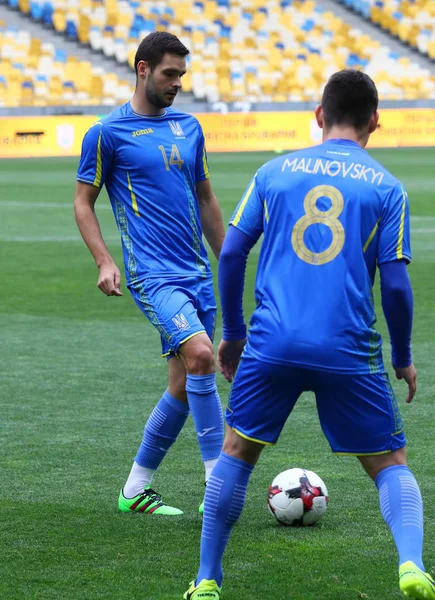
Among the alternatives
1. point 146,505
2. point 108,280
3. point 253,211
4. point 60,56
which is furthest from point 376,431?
point 60,56

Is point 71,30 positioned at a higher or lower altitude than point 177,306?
lower

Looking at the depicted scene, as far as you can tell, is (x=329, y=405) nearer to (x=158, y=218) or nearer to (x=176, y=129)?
(x=158, y=218)

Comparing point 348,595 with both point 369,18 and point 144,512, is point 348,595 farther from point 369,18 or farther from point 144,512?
point 369,18

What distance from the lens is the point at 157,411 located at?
4.92 metres

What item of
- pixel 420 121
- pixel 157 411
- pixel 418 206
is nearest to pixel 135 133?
pixel 157 411

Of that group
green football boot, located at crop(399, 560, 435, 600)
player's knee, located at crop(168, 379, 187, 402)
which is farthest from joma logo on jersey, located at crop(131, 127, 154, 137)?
green football boot, located at crop(399, 560, 435, 600)

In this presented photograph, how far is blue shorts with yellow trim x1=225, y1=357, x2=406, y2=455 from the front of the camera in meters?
3.43

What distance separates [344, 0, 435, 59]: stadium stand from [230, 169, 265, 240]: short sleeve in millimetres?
37865

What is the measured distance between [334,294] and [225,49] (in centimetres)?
3376

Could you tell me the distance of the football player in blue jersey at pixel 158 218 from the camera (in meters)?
4.66

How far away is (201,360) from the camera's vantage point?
14.8 feet

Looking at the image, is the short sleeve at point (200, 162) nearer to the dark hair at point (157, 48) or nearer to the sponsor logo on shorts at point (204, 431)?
the dark hair at point (157, 48)

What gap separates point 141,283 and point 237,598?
4.73 feet

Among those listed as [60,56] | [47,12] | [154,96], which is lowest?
[60,56]
